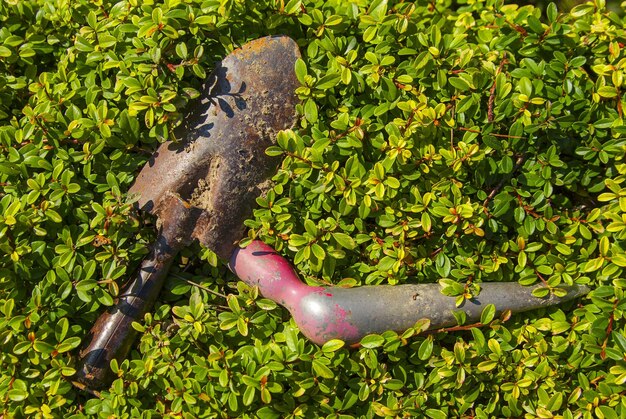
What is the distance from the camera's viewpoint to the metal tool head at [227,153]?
8.26 ft

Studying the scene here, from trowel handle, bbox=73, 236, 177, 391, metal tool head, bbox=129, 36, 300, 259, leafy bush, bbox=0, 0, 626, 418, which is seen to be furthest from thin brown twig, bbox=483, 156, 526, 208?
trowel handle, bbox=73, 236, 177, 391

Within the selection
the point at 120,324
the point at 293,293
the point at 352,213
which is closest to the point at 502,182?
the point at 352,213

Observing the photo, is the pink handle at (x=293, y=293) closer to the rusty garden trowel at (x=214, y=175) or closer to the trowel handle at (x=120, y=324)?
the rusty garden trowel at (x=214, y=175)

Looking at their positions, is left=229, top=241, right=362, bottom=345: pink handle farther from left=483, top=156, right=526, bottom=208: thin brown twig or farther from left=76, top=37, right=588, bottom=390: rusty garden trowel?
left=483, top=156, right=526, bottom=208: thin brown twig

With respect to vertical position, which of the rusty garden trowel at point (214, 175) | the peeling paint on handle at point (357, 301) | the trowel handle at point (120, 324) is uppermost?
the rusty garden trowel at point (214, 175)

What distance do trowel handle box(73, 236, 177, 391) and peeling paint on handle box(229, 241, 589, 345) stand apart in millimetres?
313

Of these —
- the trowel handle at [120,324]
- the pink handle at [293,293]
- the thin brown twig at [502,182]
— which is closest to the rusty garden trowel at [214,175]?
the trowel handle at [120,324]

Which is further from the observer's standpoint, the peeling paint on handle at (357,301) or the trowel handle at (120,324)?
the trowel handle at (120,324)

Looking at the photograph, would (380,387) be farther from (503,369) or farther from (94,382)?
(94,382)

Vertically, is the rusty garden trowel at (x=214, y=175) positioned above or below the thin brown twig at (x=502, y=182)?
above

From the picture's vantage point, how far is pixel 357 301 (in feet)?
7.88

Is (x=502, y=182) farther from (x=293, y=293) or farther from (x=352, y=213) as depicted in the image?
(x=293, y=293)

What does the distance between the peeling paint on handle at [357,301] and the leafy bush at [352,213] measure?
55mm

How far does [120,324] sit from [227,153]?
32.3 inches
